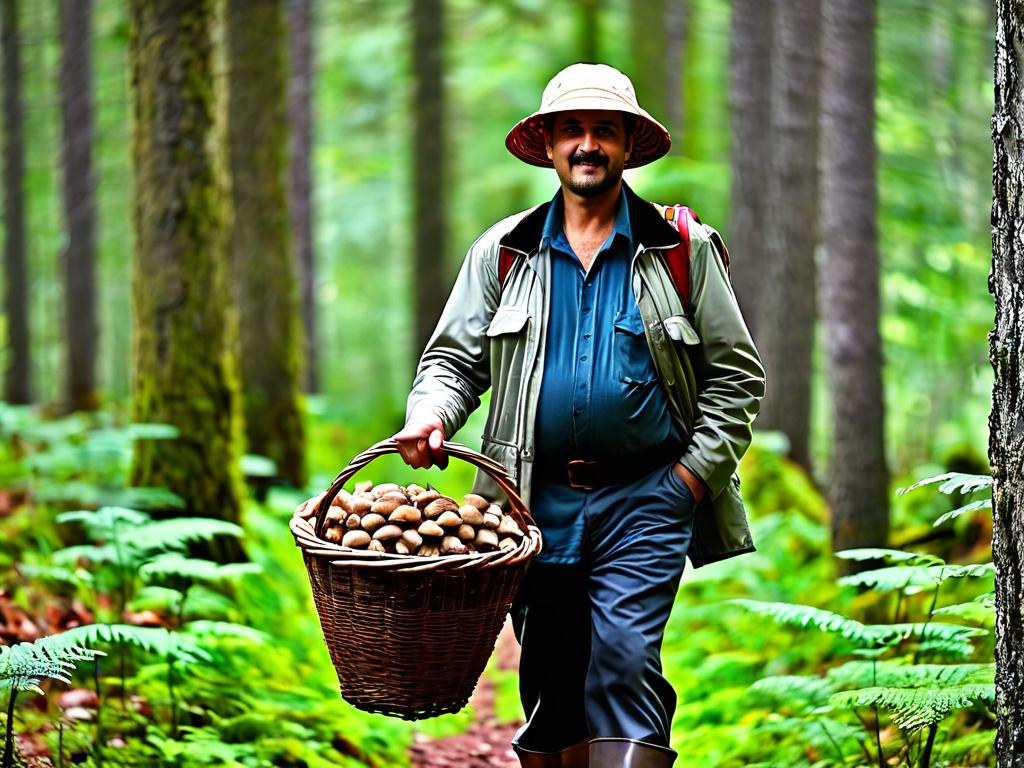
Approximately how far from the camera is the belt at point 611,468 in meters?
4.22

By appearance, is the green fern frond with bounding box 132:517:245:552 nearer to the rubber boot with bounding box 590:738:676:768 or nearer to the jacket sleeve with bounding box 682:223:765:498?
the rubber boot with bounding box 590:738:676:768

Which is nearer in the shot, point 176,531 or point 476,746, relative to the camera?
point 176,531

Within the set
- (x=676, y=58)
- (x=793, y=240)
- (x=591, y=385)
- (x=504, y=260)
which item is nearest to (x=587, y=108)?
(x=504, y=260)

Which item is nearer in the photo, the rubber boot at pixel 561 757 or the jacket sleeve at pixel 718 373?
the jacket sleeve at pixel 718 373

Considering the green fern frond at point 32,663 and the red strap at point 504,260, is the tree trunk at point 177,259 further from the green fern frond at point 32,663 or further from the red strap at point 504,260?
the red strap at point 504,260

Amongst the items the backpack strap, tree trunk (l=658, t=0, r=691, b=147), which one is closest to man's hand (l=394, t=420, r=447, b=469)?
the backpack strap

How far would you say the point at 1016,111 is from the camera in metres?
3.50

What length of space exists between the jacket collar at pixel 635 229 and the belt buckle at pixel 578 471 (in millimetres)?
821

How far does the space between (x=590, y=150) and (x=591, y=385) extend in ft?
2.85

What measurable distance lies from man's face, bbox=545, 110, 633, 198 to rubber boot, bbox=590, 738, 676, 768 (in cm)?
194

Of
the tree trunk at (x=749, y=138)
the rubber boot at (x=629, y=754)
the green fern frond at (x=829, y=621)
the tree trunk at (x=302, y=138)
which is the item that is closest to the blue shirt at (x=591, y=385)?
the rubber boot at (x=629, y=754)

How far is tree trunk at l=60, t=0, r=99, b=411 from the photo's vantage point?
1516 centimetres

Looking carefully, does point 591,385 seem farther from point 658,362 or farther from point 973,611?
point 973,611

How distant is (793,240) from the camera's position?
1168 cm
